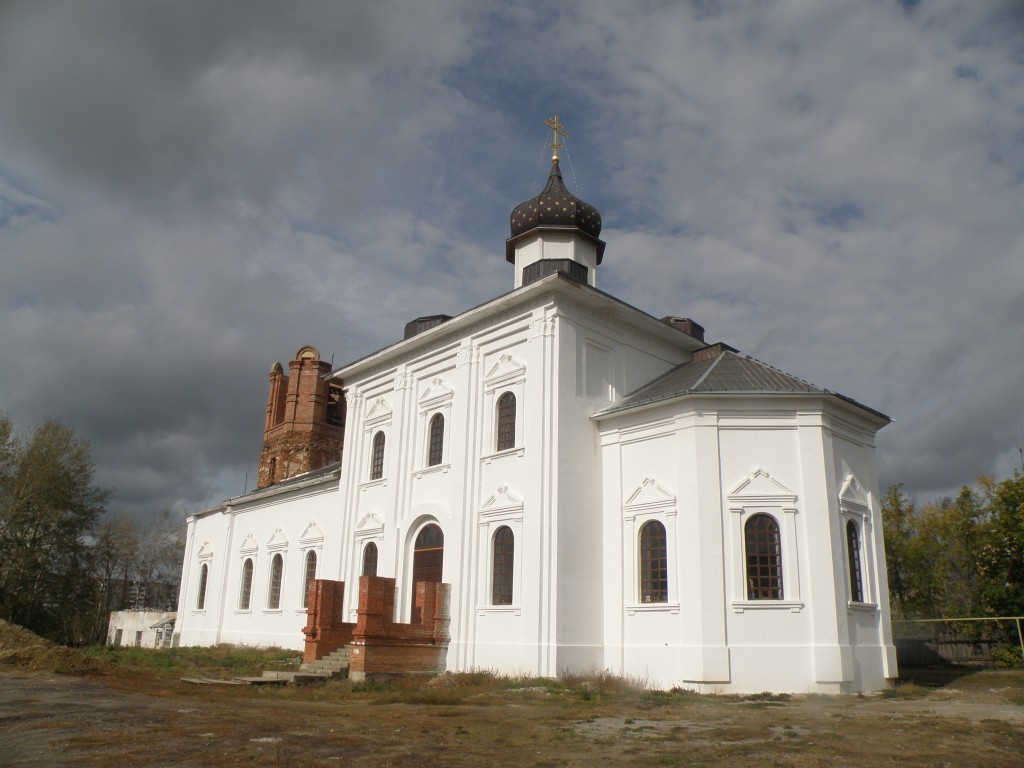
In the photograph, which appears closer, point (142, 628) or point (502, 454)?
point (502, 454)

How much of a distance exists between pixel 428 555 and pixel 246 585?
13.5 m

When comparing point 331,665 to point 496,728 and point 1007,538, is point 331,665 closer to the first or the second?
point 496,728

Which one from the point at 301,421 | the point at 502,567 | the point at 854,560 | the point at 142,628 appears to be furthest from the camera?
the point at 301,421

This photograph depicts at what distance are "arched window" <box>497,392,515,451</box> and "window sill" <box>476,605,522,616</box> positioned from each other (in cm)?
364

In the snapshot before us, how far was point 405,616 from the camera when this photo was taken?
20.5m

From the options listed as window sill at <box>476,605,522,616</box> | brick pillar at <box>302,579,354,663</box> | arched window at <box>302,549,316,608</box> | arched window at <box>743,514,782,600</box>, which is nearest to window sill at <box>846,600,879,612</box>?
arched window at <box>743,514,782,600</box>

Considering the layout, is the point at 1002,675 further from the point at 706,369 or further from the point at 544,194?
the point at 544,194

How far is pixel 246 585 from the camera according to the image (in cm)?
3108

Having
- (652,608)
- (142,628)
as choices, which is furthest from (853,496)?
(142,628)

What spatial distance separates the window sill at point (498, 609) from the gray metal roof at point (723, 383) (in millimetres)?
4745

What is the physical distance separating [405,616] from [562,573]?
17.3 ft

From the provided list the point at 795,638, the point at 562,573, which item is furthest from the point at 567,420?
the point at 795,638

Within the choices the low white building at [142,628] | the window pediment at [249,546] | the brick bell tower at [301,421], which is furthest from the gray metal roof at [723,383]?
the low white building at [142,628]

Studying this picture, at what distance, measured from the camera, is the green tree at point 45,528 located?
35688 millimetres
